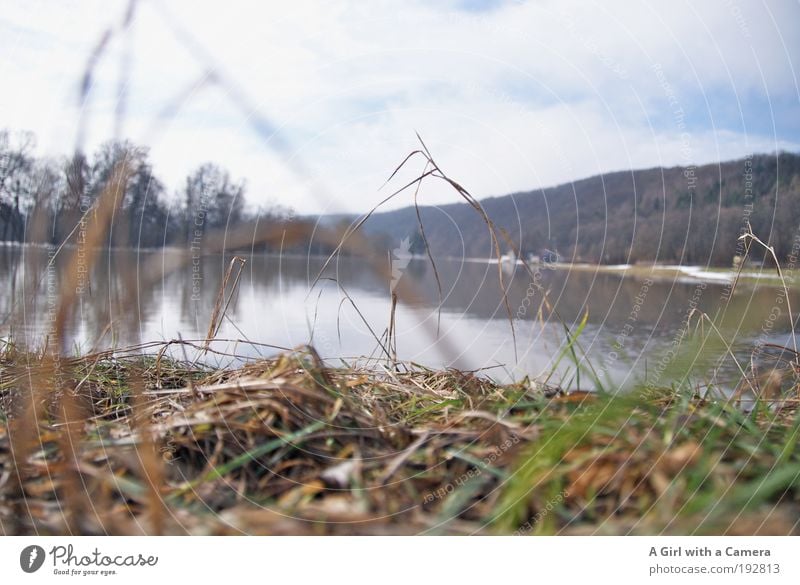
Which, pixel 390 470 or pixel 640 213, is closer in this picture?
pixel 390 470

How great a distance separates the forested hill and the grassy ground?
447 millimetres

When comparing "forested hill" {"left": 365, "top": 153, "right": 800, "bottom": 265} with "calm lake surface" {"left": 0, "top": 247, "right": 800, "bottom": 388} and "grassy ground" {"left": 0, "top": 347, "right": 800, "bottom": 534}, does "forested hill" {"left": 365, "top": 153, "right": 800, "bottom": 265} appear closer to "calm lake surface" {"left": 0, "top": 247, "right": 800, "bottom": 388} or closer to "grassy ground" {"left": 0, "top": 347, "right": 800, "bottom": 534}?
"calm lake surface" {"left": 0, "top": 247, "right": 800, "bottom": 388}

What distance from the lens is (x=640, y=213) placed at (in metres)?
1.35

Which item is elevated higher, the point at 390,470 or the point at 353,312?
the point at 353,312

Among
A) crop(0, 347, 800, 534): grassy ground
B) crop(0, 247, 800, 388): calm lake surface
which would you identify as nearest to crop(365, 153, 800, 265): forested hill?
crop(0, 247, 800, 388): calm lake surface

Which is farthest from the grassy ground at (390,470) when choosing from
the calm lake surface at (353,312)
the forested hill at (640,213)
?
the forested hill at (640,213)

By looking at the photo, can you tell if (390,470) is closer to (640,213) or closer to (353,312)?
(353,312)

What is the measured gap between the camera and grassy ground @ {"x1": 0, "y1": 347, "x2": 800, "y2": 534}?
2.07 ft

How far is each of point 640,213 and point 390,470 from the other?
98 cm

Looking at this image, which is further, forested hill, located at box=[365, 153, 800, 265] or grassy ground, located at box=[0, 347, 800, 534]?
forested hill, located at box=[365, 153, 800, 265]

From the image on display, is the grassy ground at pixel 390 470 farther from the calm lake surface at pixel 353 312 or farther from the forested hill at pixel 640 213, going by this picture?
the forested hill at pixel 640 213

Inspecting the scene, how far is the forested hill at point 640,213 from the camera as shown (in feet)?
3.83

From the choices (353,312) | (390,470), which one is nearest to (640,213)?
(353,312)
